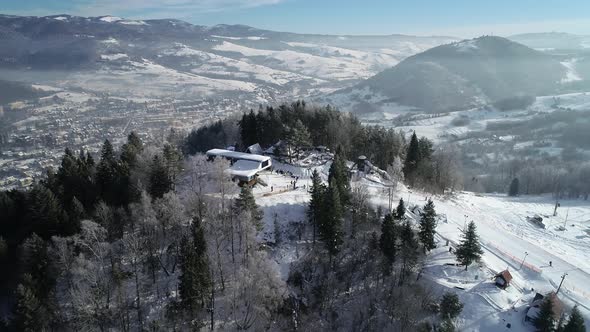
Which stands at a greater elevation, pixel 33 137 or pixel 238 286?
pixel 238 286

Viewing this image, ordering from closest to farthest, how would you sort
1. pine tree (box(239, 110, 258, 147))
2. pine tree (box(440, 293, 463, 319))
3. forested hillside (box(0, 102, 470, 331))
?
1. forested hillside (box(0, 102, 470, 331))
2. pine tree (box(440, 293, 463, 319))
3. pine tree (box(239, 110, 258, 147))

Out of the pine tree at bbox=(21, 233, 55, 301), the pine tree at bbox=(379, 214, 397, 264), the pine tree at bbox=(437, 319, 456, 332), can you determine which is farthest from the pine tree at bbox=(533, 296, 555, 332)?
the pine tree at bbox=(21, 233, 55, 301)

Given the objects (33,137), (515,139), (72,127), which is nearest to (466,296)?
(515,139)

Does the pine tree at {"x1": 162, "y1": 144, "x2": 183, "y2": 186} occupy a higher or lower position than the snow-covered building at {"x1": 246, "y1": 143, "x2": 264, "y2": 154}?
higher

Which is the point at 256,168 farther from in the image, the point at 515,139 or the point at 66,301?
the point at 515,139

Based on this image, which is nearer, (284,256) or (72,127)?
(284,256)

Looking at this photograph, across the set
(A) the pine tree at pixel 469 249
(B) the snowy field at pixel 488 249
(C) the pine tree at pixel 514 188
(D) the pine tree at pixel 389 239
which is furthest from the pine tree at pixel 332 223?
(C) the pine tree at pixel 514 188

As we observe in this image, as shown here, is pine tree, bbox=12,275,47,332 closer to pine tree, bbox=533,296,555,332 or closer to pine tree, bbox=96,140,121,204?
pine tree, bbox=96,140,121,204

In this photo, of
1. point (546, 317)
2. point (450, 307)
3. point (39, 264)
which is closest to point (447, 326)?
point (450, 307)
